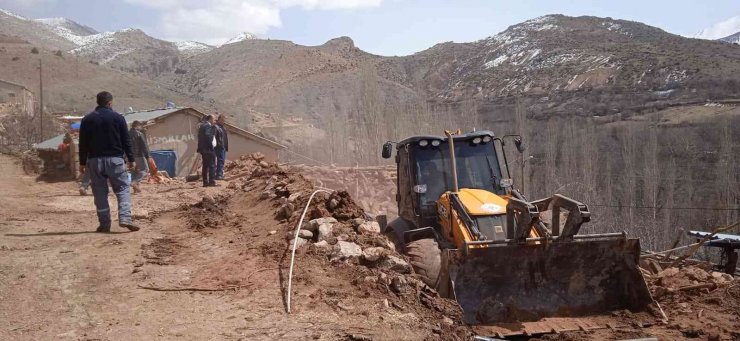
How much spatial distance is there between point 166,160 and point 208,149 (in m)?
6.97

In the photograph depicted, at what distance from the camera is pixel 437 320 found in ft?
19.4

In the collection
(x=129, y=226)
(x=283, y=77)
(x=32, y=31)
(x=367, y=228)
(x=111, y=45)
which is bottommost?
(x=367, y=228)

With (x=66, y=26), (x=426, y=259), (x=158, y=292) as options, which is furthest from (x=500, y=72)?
(x=66, y=26)

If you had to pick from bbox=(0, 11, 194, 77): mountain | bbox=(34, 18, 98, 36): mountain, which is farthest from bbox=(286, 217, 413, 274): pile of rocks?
bbox=(34, 18, 98, 36): mountain

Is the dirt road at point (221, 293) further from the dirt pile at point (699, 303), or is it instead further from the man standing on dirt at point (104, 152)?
the man standing on dirt at point (104, 152)

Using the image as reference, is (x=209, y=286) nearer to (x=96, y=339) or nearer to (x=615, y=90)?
(x=96, y=339)

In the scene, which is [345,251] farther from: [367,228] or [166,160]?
[166,160]

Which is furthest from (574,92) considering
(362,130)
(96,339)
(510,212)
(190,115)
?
(96,339)

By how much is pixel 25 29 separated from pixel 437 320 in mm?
157302

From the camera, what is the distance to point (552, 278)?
720cm

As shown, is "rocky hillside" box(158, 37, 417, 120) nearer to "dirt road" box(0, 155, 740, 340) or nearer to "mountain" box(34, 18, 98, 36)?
"dirt road" box(0, 155, 740, 340)

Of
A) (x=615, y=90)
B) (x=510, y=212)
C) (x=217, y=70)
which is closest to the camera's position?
(x=510, y=212)

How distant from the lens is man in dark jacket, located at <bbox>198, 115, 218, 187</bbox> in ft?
48.6

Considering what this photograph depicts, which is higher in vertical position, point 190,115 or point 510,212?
point 190,115
